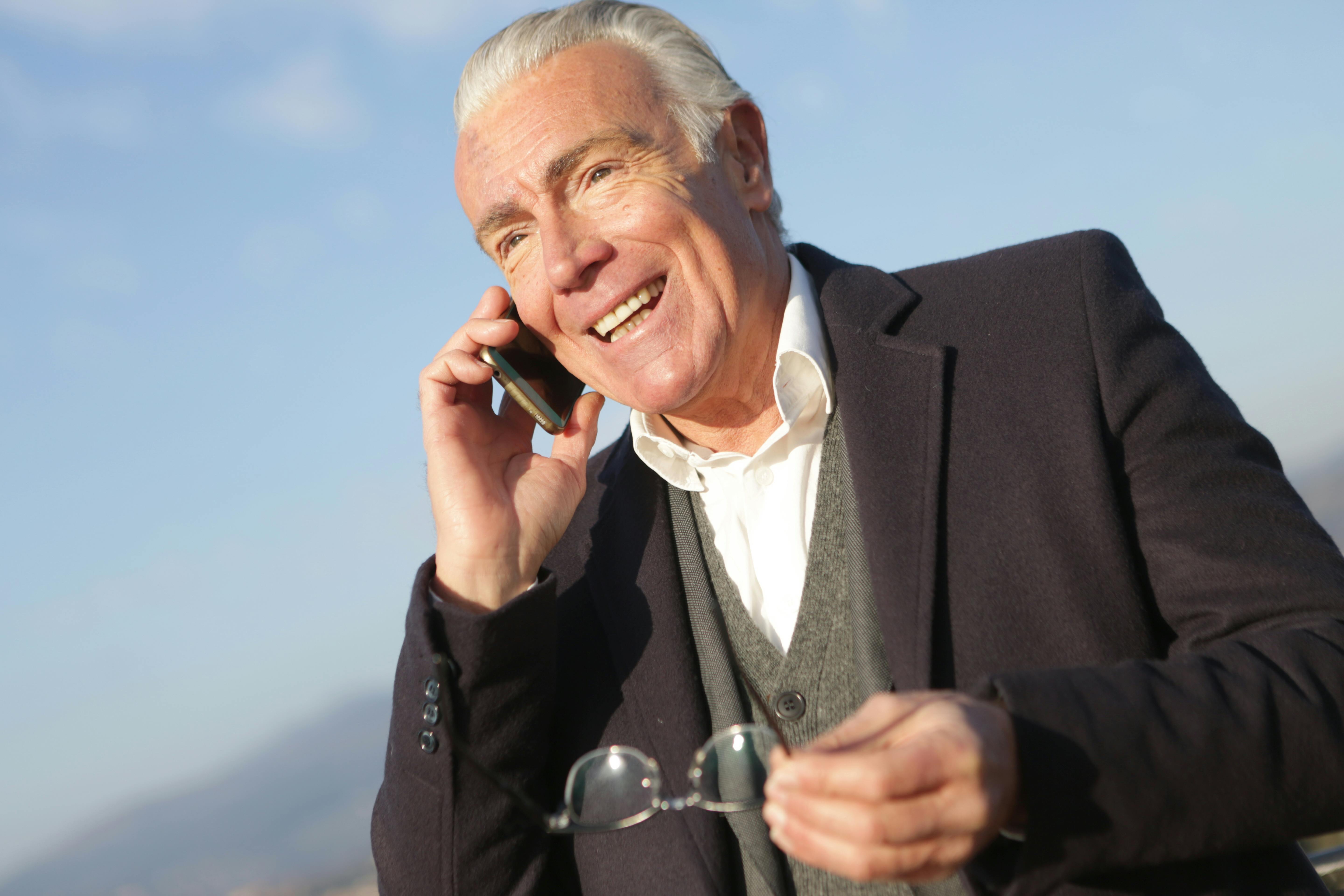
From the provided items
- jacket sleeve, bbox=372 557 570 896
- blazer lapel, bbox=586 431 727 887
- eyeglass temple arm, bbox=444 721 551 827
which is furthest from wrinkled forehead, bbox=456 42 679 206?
eyeglass temple arm, bbox=444 721 551 827

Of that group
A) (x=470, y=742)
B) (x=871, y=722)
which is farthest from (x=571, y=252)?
(x=871, y=722)

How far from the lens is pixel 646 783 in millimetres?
2205

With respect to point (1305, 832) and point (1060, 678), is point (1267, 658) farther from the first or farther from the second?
point (1060, 678)

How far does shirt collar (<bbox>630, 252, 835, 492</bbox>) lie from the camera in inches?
121

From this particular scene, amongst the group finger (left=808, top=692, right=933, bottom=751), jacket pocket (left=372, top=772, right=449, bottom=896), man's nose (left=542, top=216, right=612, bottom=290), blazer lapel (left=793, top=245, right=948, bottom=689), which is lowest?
jacket pocket (left=372, top=772, right=449, bottom=896)

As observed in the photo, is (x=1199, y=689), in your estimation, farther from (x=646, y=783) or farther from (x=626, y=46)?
(x=626, y=46)

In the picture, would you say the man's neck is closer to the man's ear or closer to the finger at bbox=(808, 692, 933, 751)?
the man's ear

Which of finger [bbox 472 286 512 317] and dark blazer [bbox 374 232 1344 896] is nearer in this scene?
dark blazer [bbox 374 232 1344 896]

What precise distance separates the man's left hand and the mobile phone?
193 centimetres

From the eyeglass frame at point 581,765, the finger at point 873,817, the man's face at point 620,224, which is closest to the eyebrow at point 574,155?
the man's face at point 620,224

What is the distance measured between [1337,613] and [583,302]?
211cm

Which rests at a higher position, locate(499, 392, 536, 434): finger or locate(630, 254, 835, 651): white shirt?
locate(499, 392, 536, 434): finger

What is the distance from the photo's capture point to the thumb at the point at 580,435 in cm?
335

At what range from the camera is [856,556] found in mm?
2781
